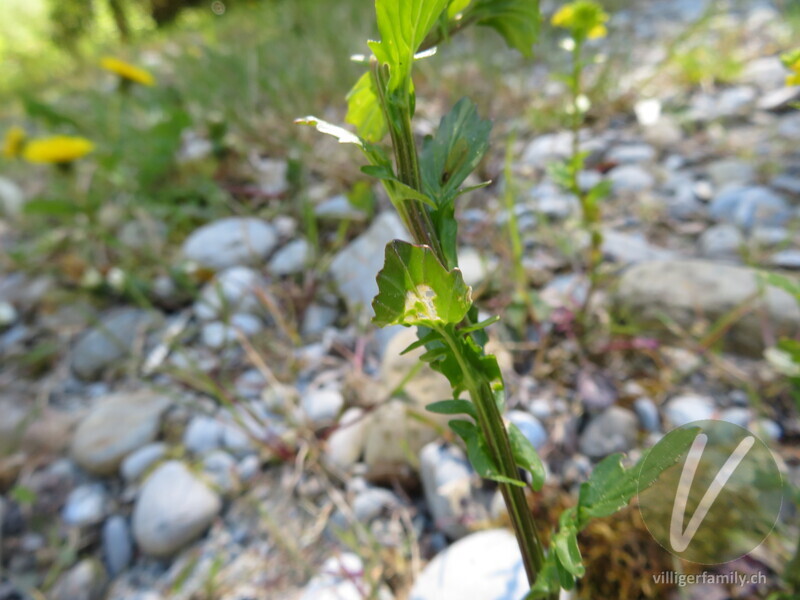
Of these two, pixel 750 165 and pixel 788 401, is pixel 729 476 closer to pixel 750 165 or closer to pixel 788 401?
pixel 788 401

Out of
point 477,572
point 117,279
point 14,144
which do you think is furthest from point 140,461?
point 14,144

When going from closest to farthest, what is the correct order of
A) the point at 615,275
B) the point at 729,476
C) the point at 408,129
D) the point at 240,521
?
1. the point at 408,129
2. the point at 729,476
3. the point at 240,521
4. the point at 615,275

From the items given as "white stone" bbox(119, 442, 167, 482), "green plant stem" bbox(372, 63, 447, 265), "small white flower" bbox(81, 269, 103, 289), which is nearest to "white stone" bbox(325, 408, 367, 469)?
"white stone" bbox(119, 442, 167, 482)

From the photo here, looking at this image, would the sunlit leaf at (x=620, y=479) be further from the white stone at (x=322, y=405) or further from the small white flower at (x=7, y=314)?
the small white flower at (x=7, y=314)

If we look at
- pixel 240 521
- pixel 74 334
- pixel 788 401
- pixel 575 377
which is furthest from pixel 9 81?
pixel 788 401

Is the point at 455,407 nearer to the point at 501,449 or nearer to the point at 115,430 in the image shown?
the point at 501,449

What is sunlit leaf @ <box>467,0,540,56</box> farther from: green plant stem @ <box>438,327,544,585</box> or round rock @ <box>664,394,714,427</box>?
round rock @ <box>664,394,714,427</box>

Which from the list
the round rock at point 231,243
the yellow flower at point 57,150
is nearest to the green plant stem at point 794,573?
the round rock at point 231,243
